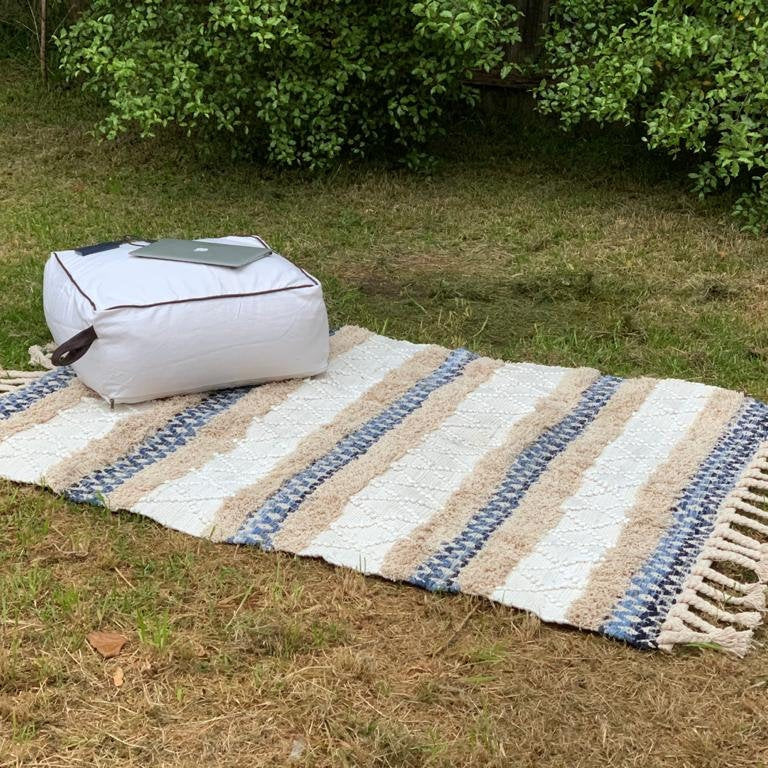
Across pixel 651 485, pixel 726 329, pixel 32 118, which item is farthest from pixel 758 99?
pixel 32 118

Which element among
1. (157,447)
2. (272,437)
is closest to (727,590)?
(272,437)

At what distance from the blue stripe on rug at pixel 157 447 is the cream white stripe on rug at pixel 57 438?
107 millimetres

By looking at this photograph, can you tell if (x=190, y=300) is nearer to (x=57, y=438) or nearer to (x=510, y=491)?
(x=57, y=438)

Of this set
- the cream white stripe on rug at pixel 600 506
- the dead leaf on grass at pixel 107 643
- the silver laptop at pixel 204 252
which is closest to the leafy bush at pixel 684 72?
the cream white stripe on rug at pixel 600 506

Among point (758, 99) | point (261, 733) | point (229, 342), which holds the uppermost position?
point (758, 99)

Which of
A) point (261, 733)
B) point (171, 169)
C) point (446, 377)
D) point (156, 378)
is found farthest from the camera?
point (171, 169)

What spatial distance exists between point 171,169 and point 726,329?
2.95m

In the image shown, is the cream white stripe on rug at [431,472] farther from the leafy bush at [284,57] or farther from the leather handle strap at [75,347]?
the leafy bush at [284,57]

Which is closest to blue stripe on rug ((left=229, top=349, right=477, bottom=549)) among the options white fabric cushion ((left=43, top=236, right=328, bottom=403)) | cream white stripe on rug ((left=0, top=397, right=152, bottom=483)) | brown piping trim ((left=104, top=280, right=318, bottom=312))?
white fabric cushion ((left=43, top=236, right=328, bottom=403))

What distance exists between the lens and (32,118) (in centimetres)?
607

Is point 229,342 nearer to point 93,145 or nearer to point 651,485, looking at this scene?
point 651,485

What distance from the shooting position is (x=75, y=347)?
2.93 meters

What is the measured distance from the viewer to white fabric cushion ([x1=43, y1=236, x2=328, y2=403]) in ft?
9.50

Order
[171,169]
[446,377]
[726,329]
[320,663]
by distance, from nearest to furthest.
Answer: [320,663], [446,377], [726,329], [171,169]
